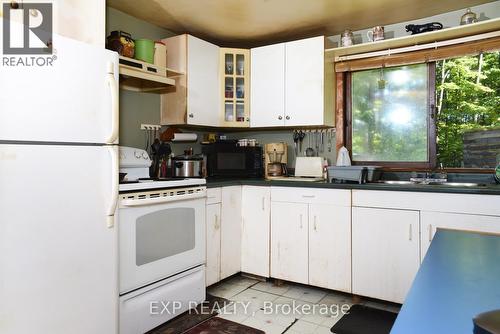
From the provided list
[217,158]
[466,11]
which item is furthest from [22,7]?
[466,11]

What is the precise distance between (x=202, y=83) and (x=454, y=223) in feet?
7.40

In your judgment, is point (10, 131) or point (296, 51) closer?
point (10, 131)

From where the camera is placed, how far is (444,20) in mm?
2816

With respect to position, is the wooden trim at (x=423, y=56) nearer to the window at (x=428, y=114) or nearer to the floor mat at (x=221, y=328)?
the window at (x=428, y=114)

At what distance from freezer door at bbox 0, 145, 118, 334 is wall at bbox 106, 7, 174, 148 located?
1084 millimetres

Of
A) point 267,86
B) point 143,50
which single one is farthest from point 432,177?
point 143,50

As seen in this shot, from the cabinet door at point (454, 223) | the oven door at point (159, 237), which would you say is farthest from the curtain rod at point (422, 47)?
the oven door at point (159, 237)

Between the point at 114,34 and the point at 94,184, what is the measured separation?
130 centimetres

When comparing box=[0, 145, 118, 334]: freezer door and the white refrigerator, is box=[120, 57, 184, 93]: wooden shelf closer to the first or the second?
Answer: the white refrigerator

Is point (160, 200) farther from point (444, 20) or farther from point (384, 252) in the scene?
point (444, 20)

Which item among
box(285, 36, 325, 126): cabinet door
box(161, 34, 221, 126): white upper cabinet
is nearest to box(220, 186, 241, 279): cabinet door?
box(161, 34, 221, 126): white upper cabinet

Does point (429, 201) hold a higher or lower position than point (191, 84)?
lower

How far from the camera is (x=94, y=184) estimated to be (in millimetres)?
1786

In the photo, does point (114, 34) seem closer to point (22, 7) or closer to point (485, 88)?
point (22, 7)
